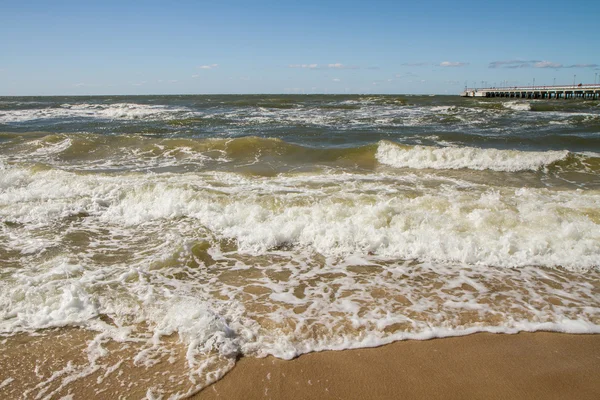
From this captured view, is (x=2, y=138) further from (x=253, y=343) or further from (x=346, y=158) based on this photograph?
(x=253, y=343)

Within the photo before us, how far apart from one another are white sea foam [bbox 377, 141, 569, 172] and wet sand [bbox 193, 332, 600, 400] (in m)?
8.76

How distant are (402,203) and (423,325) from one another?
3729 mm

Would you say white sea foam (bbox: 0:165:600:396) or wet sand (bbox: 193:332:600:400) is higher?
white sea foam (bbox: 0:165:600:396)

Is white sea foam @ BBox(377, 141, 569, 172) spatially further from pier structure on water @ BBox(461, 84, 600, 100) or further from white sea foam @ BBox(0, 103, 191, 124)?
pier structure on water @ BBox(461, 84, 600, 100)

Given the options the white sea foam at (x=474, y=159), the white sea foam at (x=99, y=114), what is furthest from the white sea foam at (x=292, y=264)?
the white sea foam at (x=99, y=114)

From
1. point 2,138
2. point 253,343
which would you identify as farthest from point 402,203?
point 2,138

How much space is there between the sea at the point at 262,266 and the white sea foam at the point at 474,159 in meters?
0.44

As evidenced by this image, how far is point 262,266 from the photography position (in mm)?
5398

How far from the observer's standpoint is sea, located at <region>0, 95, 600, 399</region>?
11.7ft

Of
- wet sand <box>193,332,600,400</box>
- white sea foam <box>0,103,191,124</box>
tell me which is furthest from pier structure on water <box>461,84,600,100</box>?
wet sand <box>193,332,600,400</box>

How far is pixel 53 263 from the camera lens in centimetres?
523

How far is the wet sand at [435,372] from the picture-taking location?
307cm

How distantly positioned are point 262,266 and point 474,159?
919cm

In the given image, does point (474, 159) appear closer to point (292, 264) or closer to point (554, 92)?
point (292, 264)
